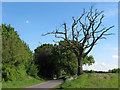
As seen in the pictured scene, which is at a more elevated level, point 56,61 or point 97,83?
point 56,61

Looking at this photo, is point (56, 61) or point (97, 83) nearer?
point (97, 83)

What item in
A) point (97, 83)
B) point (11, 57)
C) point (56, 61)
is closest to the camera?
point (97, 83)

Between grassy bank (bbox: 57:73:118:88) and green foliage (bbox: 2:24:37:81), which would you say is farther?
green foliage (bbox: 2:24:37:81)

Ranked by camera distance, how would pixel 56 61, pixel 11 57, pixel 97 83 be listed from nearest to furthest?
1. pixel 97 83
2. pixel 11 57
3. pixel 56 61

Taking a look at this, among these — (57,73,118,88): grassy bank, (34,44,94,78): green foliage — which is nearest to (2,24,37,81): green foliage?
(57,73,118,88): grassy bank

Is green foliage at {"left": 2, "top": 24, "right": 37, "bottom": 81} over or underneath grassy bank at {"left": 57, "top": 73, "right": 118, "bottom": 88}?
over

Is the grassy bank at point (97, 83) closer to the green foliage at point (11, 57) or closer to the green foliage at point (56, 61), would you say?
the green foliage at point (11, 57)

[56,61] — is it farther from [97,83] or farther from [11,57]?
[97,83]

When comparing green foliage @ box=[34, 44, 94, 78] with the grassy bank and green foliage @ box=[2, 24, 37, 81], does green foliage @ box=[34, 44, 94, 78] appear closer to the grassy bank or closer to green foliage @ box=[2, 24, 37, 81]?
green foliage @ box=[2, 24, 37, 81]

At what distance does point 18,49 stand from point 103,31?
17696mm

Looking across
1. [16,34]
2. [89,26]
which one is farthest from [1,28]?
[89,26]

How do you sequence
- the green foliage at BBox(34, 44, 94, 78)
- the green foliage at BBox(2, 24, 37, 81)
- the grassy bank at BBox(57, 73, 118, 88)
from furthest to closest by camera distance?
the green foliage at BBox(34, 44, 94, 78) < the green foliage at BBox(2, 24, 37, 81) < the grassy bank at BBox(57, 73, 118, 88)

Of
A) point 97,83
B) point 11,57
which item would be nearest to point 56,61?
point 11,57

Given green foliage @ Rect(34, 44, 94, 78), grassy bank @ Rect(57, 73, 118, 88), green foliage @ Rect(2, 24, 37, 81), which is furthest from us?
green foliage @ Rect(34, 44, 94, 78)
